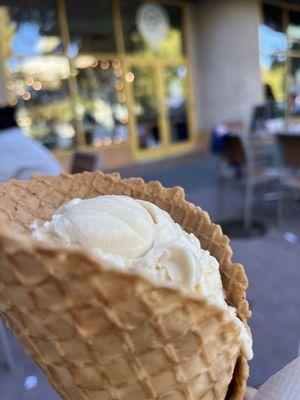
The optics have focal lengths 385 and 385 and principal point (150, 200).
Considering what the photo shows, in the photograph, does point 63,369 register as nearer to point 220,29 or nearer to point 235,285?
point 235,285

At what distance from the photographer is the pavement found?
121 cm

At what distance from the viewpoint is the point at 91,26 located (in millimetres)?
8969

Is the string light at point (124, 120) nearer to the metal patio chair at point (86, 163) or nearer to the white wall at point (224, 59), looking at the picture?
the white wall at point (224, 59)

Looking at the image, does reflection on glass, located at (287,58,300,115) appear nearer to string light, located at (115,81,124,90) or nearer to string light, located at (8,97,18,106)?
string light, located at (115,81,124,90)

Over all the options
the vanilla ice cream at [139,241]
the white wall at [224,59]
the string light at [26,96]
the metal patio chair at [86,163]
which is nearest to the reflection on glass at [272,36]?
the white wall at [224,59]

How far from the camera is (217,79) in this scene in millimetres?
10812

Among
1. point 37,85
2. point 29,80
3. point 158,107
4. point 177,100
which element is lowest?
point 158,107

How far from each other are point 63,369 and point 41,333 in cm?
10

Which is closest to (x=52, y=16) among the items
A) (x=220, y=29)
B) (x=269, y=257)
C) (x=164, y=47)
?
(x=164, y=47)

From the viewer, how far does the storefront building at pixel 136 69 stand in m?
8.26

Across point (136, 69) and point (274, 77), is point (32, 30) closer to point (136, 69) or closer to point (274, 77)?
point (136, 69)

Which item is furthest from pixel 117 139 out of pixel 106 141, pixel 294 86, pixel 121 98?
pixel 294 86

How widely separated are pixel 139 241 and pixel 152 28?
1016 cm

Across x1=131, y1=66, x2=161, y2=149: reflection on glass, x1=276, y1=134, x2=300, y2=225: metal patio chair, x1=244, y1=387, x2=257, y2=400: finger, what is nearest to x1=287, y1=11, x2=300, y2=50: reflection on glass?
x1=131, y1=66, x2=161, y2=149: reflection on glass
